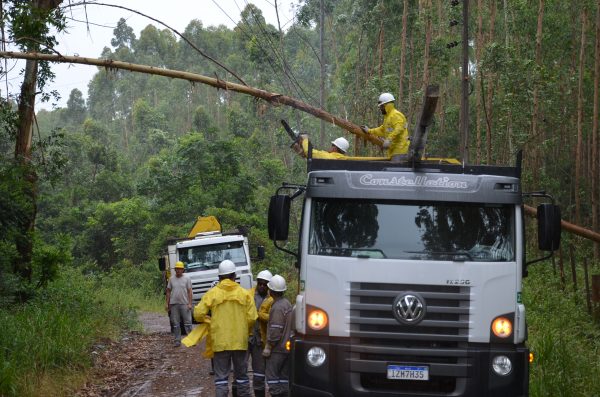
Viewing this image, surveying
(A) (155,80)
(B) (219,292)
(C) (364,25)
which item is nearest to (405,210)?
(B) (219,292)

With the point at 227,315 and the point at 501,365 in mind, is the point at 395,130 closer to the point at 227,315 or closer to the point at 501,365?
the point at 227,315

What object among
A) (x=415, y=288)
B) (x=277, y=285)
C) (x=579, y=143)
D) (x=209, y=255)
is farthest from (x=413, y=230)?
(x=579, y=143)

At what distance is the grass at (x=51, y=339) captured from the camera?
11094 mm

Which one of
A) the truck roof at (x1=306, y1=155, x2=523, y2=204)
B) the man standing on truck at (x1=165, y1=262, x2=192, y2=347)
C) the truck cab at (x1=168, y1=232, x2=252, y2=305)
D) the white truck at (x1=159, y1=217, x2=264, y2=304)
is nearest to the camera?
the truck roof at (x1=306, y1=155, x2=523, y2=204)

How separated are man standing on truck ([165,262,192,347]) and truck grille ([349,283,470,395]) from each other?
31.7ft

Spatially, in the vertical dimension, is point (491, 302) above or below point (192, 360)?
above

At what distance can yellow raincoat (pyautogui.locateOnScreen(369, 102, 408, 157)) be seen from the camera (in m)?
10.7

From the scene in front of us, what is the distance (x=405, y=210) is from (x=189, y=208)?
32065 millimetres

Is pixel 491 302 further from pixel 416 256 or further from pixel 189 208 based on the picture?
pixel 189 208

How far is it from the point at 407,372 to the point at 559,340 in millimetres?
5511

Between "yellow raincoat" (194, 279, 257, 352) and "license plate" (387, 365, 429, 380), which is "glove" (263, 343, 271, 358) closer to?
"yellow raincoat" (194, 279, 257, 352)

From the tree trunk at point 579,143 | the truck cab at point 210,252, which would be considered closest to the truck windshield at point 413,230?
the truck cab at point 210,252

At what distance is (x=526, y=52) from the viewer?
37.0 meters

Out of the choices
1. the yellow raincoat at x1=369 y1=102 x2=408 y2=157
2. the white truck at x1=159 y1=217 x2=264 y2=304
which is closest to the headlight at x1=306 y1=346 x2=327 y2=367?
the yellow raincoat at x1=369 y1=102 x2=408 y2=157
